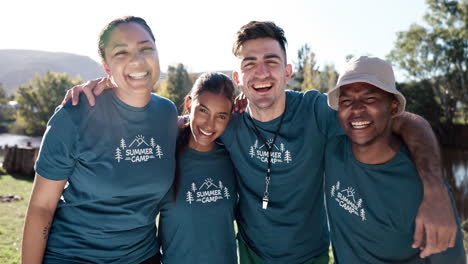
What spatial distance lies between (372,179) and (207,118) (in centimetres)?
143

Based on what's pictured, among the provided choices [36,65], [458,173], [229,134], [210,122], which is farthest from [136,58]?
[36,65]

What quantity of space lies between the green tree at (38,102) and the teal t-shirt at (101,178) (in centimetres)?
4632

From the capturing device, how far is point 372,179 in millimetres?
2330

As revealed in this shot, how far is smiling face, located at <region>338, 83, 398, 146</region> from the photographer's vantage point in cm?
240

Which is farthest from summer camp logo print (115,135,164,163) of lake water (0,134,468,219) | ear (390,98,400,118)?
lake water (0,134,468,219)

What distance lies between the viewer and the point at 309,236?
2.97 m

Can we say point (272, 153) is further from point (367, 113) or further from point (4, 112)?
point (4, 112)

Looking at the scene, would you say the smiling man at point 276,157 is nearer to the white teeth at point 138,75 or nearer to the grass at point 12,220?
the white teeth at point 138,75

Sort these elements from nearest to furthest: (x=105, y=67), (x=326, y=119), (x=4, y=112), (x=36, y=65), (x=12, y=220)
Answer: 1. (x=105, y=67)
2. (x=326, y=119)
3. (x=12, y=220)
4. (x=4, y=112)
5. (x=36, y=65)

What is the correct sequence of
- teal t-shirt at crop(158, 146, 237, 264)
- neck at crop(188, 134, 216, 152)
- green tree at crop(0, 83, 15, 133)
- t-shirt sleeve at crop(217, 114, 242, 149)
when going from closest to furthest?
teal t-shirt at crop(158, 146, 237, 264) → neck at crop(188, 134, 216, 152) → t-shirt sleeve at crop(217, 114, 242, 149) → green tree at crop(0, 83, 15, 133)

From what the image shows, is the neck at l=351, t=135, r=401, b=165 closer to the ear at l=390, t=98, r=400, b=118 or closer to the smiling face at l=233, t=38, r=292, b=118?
the ear at l=390, t=98, r=400, b=118

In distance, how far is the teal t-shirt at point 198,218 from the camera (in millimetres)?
2715

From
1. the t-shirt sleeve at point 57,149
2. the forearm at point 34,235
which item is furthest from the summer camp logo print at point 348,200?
the forearm at point 34,235

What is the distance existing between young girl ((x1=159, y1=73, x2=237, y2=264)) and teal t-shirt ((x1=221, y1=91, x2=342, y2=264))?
0.66 ft
